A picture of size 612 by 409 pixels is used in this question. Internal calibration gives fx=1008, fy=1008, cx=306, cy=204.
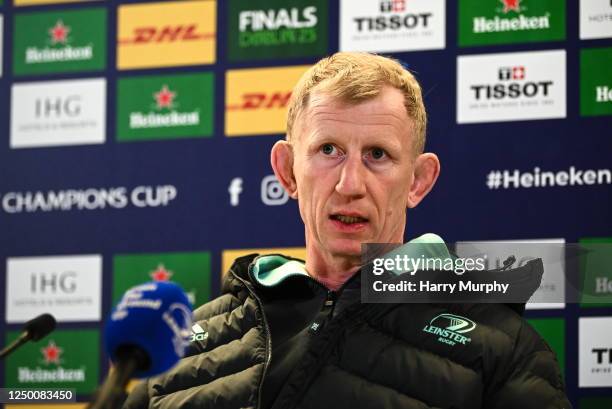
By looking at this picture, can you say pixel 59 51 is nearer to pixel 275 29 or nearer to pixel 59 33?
pixel 59 33

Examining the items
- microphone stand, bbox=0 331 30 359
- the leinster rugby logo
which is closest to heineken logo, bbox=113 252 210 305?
the leinster rugby logo

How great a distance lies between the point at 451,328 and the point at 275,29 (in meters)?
1.68

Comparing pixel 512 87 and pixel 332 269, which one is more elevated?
pixel 512 87

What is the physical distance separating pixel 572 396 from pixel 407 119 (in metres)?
1.30

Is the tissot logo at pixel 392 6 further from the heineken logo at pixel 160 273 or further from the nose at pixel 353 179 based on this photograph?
the nose at pixel 353 179

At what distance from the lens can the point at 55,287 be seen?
3467mm

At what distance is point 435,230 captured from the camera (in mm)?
3123

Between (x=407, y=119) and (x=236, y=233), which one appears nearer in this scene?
(x=407, y=119)

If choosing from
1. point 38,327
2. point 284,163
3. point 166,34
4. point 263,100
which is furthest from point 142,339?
point 166,34

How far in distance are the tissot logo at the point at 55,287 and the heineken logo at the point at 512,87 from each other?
55.0 inches

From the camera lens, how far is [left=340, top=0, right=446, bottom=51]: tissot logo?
10.5 feet

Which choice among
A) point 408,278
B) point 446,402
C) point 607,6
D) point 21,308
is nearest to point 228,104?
point 21,308

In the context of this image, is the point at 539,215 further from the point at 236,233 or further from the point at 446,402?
the point at 446,402

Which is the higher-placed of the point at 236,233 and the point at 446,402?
the point at 236,233
